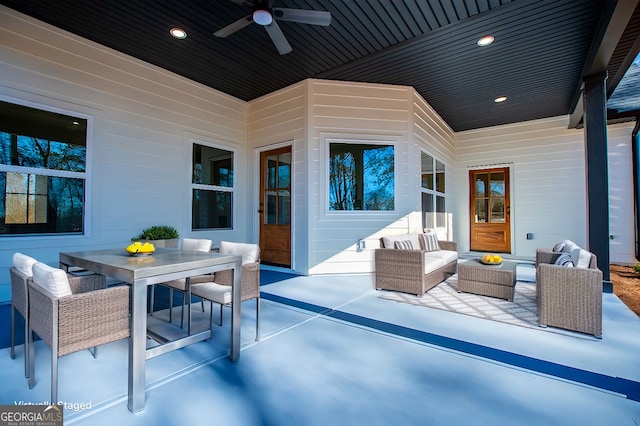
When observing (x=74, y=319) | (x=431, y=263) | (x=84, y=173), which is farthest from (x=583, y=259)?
(x=84, y=173)

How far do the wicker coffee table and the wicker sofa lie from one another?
40cm

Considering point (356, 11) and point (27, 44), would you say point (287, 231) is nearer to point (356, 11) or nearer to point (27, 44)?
point (356, 11)

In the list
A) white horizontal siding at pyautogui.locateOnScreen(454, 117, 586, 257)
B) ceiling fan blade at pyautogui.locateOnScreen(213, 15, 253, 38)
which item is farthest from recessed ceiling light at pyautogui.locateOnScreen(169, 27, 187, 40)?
white horizontal siding at pyautogui.locateOnScreen(454, 117, 586, 257)

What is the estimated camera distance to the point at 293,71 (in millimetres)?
5012

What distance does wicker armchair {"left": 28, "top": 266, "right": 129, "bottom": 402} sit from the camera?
5.07 feet

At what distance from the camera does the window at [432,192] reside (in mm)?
6238

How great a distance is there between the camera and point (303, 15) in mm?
3131

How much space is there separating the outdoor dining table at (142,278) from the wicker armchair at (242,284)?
0.74 feet

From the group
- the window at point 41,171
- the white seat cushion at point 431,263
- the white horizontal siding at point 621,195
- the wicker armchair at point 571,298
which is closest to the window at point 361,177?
the white seat cushion at point 431,263

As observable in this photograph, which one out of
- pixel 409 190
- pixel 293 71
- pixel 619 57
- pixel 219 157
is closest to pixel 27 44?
pixel 219 157

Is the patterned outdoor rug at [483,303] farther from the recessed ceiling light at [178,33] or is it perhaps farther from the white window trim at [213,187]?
the recessed ceiling light at [178,33]

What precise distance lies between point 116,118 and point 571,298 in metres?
5.95

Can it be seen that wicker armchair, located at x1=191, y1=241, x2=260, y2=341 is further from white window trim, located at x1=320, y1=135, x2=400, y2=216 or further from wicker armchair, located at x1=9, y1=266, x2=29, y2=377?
white window trim, located at x1=320, y1=135, x2=400, y2=216

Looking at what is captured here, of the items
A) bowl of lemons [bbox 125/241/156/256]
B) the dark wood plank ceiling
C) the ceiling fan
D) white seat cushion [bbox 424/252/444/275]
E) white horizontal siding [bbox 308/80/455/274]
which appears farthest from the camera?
white horizontal siding [bbox 308/80/455/274]
